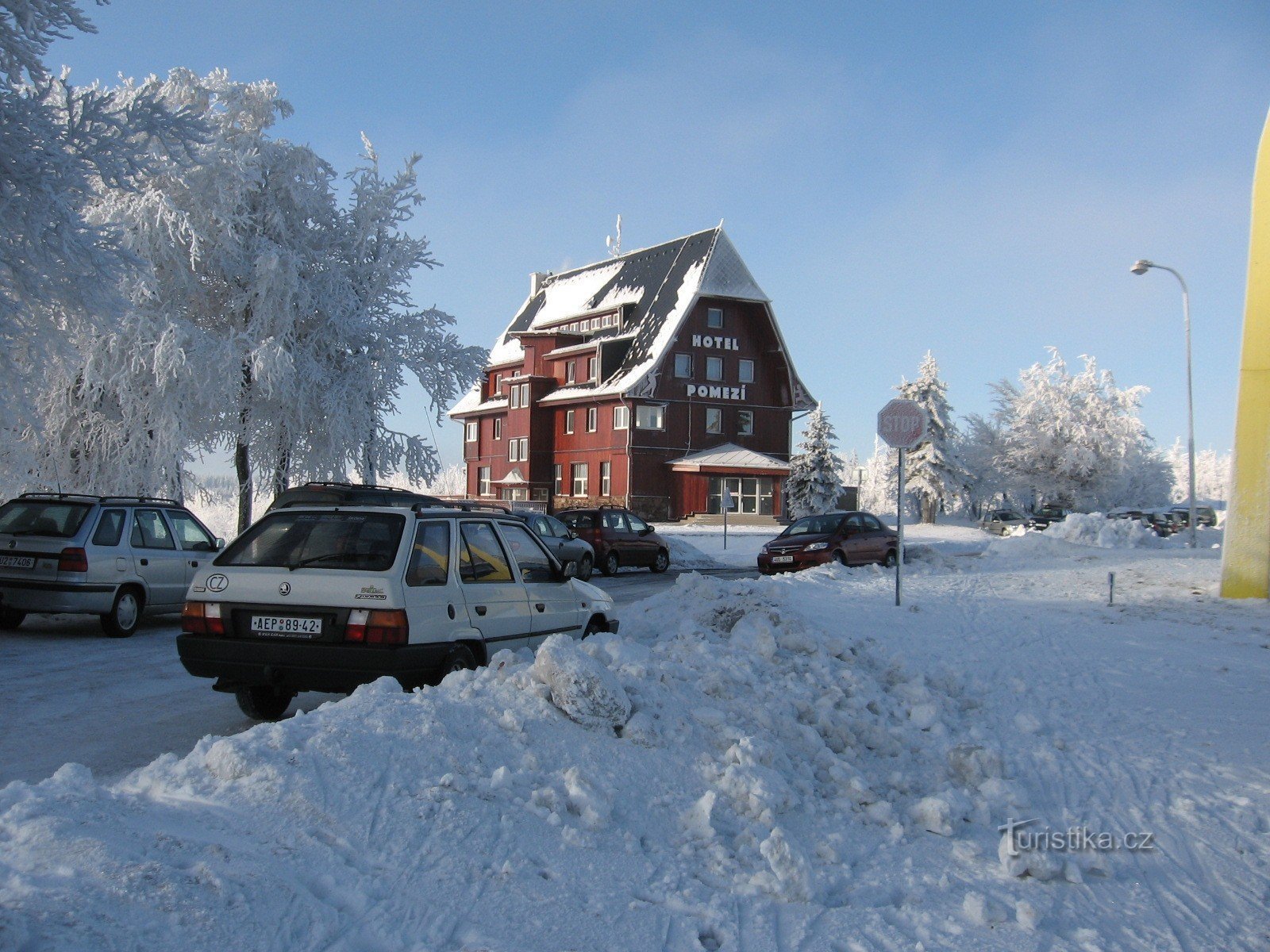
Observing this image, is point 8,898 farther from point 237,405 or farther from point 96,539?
point 237,405

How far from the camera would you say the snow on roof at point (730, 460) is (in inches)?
1923

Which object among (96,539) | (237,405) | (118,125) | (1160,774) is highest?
(118,125)

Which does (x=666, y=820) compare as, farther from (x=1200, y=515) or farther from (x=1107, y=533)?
(x=1200, y=515)

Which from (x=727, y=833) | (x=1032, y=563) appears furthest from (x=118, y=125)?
(x=1032, y=563)

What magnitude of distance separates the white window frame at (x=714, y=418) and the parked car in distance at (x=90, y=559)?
39456 millimetres

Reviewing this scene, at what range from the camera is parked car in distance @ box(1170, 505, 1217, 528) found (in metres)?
52.2

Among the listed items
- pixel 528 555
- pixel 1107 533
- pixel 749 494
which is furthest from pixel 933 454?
pixel 528 555

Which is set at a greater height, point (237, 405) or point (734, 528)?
point (237, 405)

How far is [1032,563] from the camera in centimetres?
2302

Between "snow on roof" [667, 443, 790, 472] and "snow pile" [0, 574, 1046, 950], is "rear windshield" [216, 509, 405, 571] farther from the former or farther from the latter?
"snow on roof" [667, 443, 790, 472]

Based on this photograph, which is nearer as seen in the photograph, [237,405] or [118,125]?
[118,125]

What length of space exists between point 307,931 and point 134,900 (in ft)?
1.90

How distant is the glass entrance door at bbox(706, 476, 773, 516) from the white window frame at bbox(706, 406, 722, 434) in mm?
3325

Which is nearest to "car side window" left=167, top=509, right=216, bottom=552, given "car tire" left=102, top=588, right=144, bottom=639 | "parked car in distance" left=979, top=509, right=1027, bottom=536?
"car tire" left=102, top=588, right=144, bottom=639
